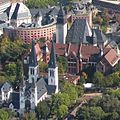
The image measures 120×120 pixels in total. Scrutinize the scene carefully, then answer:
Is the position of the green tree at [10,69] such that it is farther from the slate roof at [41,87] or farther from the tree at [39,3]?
the tree at [39,3]

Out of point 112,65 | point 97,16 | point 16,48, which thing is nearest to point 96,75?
point 112,65

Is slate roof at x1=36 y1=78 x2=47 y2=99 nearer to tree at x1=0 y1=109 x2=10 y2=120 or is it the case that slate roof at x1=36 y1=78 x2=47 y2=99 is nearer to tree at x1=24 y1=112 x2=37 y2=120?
tree at x1=24 y1=112 x2=37 y2=120

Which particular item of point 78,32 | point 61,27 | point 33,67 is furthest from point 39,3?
point 33,67

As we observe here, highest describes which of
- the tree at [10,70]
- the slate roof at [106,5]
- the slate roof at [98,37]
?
the slate roof at [106,5]

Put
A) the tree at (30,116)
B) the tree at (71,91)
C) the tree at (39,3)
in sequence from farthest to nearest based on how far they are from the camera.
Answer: the tree at (39,3) < the tree at (71,91) < the tree at (30,116)

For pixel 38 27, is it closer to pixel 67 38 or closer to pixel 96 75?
pixel 67 38

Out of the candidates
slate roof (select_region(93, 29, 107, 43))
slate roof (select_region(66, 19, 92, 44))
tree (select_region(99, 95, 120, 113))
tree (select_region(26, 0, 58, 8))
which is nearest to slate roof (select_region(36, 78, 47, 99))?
tree (select_region(99, 95, 120, 113))

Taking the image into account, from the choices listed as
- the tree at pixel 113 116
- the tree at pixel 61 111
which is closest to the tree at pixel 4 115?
the tree at pixel 61 111

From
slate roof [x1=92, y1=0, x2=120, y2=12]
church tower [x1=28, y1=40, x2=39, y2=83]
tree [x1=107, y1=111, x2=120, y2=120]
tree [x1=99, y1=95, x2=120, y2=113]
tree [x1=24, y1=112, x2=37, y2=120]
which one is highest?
slate roof [x1=92, y1=0, x2=120, y2=12]
